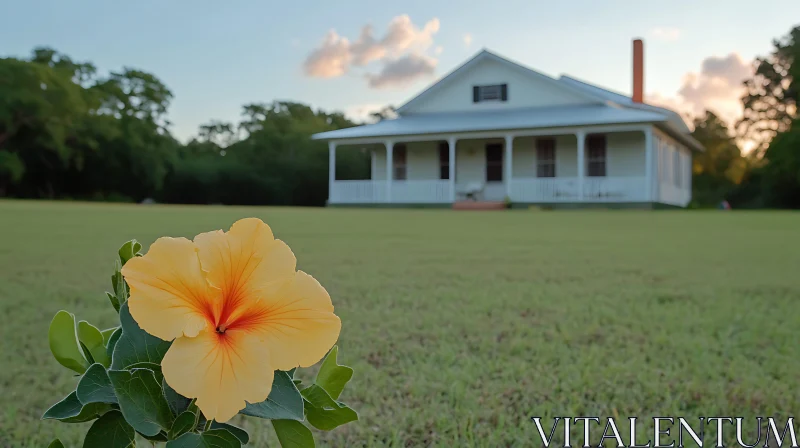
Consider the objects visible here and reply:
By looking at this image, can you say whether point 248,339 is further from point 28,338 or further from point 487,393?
point 28,338

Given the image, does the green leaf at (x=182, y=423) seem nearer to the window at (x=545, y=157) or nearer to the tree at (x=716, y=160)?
the window at (x=545, y=157)

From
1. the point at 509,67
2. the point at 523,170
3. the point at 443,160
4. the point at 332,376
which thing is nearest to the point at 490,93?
the point at 509,67

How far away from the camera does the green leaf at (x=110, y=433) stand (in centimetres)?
58

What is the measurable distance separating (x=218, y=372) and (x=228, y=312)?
6 cm

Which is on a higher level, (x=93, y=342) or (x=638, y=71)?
(x=638, y=71)

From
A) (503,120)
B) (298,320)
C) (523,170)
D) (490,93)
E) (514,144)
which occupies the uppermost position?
(490,93)

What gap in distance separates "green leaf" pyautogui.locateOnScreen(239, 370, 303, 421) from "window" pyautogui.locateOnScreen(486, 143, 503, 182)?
19.9 m

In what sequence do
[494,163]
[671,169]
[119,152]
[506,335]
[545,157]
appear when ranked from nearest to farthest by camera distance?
[506,335]
[545,157]
[494,163]
[671,169]
[119,152]

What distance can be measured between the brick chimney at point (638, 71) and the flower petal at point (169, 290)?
22581 millimetres

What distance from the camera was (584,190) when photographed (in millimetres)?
17688

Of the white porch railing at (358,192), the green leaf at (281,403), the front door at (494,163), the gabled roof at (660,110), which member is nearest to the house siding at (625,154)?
the gabled roof at (660,110)

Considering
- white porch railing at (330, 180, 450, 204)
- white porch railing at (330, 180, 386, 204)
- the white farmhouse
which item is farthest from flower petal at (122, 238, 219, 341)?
white porch railing at (330, 180, 386, 204)

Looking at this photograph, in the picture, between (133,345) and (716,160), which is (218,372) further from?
(716,160)

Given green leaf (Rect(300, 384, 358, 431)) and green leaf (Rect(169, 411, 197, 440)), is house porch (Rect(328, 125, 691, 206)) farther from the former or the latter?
green leaf (Rect(169, 411, 197, 440))
